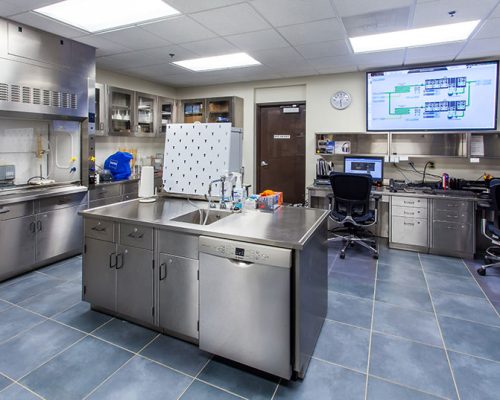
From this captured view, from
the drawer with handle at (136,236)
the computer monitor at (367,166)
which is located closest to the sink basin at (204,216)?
the drawer with handle at (136,236)

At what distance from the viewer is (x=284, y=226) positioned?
2.07m

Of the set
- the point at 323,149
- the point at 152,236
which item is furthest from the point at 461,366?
the point at 323,149

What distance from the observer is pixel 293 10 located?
289cm

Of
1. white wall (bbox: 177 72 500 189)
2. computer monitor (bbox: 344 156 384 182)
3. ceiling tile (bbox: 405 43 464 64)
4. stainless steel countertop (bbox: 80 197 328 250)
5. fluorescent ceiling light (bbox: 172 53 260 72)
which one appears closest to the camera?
stainless steel countertop (bbox: 80 197 328 250)

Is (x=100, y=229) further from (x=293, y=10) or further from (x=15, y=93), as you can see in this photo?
(x=293, y=10)

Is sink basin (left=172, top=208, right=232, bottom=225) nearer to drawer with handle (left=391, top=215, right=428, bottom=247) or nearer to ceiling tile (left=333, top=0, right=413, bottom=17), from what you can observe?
ceiling tile (left=333, top=0, right=413, bottom=17)

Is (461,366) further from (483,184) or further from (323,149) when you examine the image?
(323,149)

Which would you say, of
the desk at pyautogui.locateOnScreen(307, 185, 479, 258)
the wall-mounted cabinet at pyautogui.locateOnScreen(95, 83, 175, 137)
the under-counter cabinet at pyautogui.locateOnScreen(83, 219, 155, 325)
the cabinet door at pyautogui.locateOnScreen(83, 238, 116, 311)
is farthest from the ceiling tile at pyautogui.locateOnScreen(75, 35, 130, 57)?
the desk at pyautogui.locateOnScreen(307, 185, 479, 258)

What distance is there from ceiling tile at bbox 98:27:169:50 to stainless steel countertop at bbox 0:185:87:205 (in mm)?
1769

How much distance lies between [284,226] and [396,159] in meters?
3.28

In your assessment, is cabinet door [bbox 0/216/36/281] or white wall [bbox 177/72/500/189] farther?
white wall [bbox 177/72/500/189]

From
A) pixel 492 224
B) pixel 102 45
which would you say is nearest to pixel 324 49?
pixel 102 45

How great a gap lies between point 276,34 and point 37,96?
2.64m

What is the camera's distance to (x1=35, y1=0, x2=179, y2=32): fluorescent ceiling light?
286 centimetres
